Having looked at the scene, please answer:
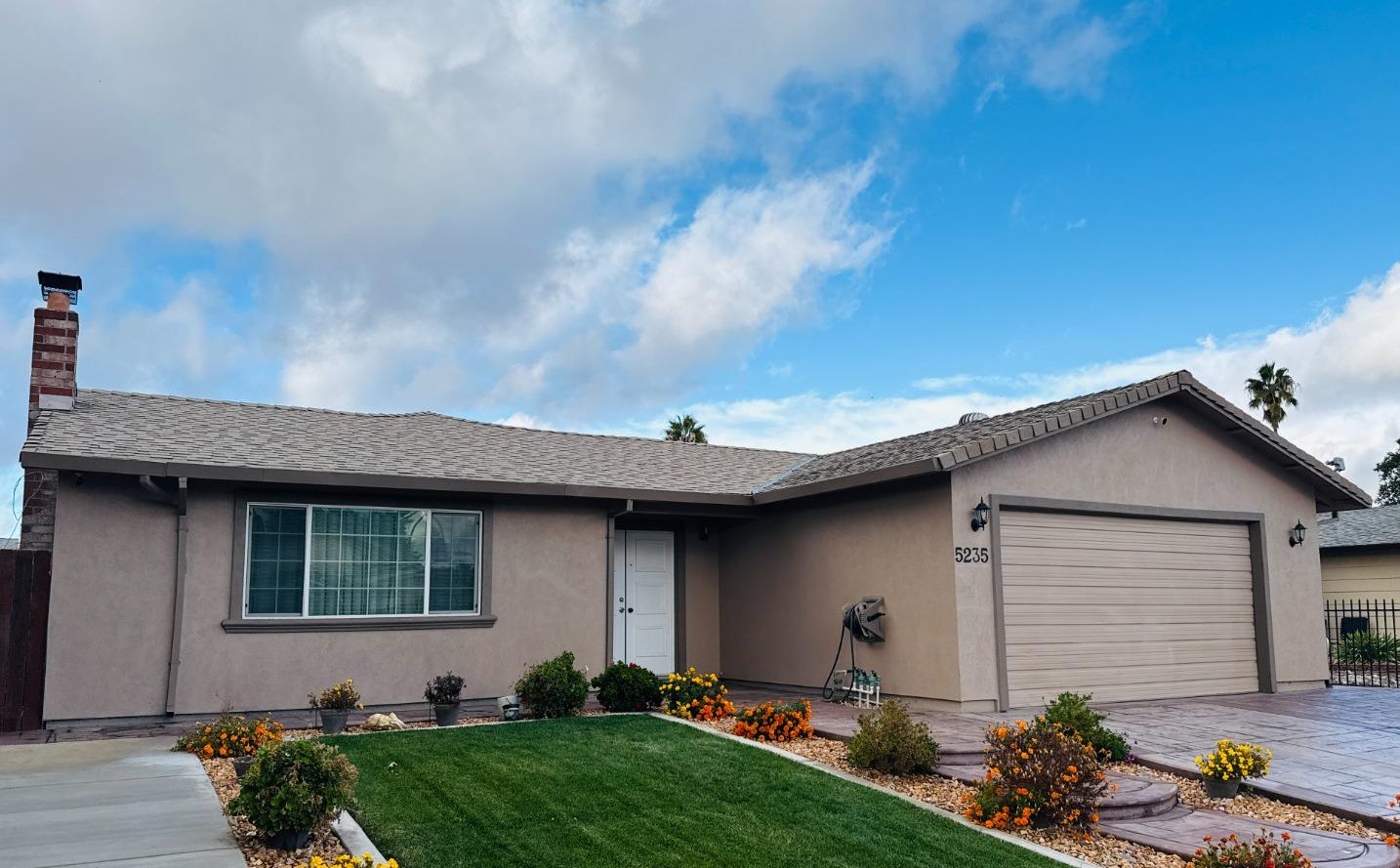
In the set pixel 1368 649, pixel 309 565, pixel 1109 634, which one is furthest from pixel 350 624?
pixel 1368 649

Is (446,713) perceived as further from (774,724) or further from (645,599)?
(645,599)

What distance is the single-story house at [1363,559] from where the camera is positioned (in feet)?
63.9

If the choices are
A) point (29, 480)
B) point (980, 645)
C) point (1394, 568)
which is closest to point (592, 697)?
point (980, 645)

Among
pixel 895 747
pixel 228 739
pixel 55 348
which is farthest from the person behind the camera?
pixel 55 348

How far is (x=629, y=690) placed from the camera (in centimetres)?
1066

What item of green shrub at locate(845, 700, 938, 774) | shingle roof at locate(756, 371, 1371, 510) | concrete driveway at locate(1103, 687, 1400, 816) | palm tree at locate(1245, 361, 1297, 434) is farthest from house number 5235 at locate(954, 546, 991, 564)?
palm tree at locate(1245, 361, 1297, 434)

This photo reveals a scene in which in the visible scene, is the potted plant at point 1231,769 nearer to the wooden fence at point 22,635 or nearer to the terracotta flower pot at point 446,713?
the terracotta flower pot at point 446,713

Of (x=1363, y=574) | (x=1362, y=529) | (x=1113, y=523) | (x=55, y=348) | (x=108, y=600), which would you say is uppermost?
(x=55, y=348)

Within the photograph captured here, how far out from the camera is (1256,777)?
24.0 feet

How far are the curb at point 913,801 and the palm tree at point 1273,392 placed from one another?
93.5ft

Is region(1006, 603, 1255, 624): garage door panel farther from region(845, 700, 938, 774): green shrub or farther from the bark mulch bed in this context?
region(845, 700, 938, 774): green shrub

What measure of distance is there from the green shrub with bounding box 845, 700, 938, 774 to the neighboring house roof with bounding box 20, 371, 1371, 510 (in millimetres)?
3424

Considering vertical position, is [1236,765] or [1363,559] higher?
[1363,559]

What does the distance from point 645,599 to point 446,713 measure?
4638mm
